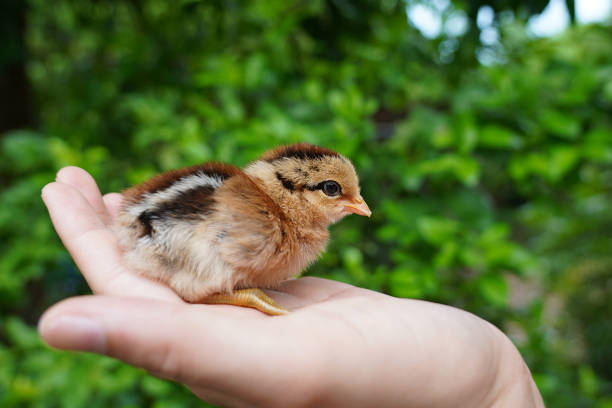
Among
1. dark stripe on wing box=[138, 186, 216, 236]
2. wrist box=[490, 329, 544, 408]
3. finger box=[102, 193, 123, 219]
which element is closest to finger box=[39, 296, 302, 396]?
dark stripe on wing box=[138, 186, 216, 236]

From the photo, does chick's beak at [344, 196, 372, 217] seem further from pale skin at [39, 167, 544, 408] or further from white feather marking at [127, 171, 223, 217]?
white feather marking at [127, 171, 223, 217]

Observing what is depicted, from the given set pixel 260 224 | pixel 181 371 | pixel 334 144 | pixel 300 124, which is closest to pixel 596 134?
pixel 334 144

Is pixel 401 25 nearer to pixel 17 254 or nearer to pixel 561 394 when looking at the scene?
A: pixel 561 394

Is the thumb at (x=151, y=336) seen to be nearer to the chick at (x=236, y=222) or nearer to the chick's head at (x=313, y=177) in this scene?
the chick at (x=236, y=222)

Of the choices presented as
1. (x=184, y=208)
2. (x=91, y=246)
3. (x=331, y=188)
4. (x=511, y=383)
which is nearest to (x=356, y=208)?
(x=331, y=188)

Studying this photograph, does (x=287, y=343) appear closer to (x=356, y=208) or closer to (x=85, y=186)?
(x=356, y=208)

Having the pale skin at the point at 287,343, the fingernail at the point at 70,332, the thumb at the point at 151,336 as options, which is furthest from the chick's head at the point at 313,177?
the fingernail at the point at 70,332
